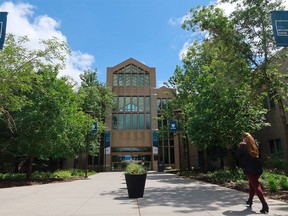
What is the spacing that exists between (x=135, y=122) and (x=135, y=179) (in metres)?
32.4

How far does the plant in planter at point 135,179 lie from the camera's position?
353 inches

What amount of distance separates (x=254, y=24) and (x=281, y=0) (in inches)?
60.1

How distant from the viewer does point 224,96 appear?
1623cm

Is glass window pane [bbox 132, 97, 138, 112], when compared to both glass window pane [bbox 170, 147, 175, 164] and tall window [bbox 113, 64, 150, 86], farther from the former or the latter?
glass window pane [bbox 170, 147, 175, 164]

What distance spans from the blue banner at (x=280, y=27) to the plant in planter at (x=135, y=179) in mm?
5613

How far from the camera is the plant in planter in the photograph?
353 inches

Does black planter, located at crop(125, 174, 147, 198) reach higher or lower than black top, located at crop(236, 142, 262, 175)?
lower

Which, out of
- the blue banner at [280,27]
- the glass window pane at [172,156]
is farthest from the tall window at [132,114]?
the blue banner at [280,27]

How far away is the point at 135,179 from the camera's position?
29.4 ft

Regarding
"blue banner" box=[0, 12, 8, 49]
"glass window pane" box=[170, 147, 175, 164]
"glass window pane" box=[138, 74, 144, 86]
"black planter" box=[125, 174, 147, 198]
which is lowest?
"black planter" box=[125, 174, 147, 198]

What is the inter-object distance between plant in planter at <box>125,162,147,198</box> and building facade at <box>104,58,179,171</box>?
2967 centimetres

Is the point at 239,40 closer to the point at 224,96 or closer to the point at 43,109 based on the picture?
the point at 224,96

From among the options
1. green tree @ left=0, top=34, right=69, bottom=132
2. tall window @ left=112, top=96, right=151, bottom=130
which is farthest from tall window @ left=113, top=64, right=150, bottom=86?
green tree @ left=0, top=34, right=69, bottom=132

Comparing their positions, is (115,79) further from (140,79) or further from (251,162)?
(251,162)
